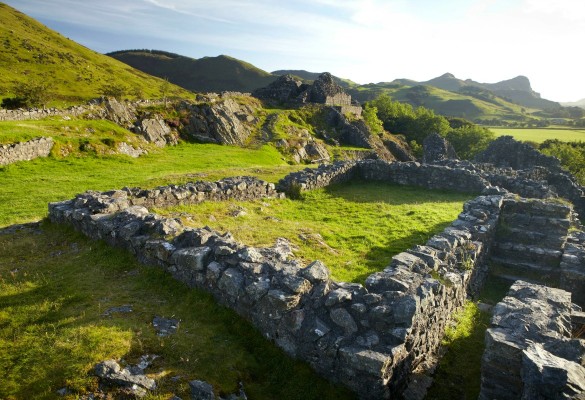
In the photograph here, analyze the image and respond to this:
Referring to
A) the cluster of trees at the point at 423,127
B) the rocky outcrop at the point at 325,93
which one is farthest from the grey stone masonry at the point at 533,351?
the rocky outcrop at the point at 325,93

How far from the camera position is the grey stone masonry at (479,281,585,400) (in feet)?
17.2

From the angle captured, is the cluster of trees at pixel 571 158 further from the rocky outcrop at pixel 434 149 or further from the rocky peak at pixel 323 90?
the rocky peak at pixel 323 90

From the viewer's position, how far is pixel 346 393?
6695 mm

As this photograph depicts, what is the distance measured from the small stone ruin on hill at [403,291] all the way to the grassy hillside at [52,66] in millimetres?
87870

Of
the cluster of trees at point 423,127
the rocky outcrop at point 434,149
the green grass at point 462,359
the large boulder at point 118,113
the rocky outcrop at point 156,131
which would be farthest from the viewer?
the cluster of trees at point 423,127

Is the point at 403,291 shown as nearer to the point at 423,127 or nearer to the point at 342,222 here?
the point at 342,222

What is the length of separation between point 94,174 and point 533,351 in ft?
92.5

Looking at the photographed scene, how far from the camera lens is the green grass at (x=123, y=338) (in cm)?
652

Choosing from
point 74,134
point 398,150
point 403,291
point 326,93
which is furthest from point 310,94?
point 403,291

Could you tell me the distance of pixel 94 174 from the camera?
26844mm

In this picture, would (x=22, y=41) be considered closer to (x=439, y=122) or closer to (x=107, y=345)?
(x=439, y=122)

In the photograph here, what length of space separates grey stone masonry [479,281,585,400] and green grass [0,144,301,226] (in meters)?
17.6

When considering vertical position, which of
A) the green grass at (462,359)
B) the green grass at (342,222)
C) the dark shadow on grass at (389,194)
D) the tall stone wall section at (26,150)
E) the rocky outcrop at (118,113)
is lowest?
the green grass at (462,359)

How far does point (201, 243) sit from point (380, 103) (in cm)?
10259
